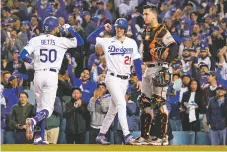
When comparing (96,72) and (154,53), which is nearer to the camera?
(154,53)

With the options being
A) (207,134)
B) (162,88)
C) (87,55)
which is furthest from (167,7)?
(162,88)

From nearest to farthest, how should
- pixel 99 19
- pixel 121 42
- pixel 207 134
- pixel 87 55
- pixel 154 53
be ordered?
pixel 154 53, pixel 121 42, pixel 207 134, pixel 87 55, pixel 99 19

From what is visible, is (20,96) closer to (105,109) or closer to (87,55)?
(105,109)

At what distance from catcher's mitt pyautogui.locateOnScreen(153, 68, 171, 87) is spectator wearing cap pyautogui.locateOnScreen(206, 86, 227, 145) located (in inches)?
180

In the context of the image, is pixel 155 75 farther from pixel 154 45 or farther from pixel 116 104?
pixel 116 104

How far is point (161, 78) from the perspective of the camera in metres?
14.7


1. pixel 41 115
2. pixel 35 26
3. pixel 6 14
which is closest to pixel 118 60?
pixel 41 115

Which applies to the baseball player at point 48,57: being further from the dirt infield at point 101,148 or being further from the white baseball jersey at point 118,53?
the dirt infield at point 101,148

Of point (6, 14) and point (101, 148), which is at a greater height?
point (6, 14)

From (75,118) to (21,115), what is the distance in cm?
111

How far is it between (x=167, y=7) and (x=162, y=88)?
11.3m

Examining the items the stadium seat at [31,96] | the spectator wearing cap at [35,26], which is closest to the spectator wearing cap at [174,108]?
the stadium seat at [31,96]

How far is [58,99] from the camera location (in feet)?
61.6

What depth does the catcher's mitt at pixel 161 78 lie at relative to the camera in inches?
579
